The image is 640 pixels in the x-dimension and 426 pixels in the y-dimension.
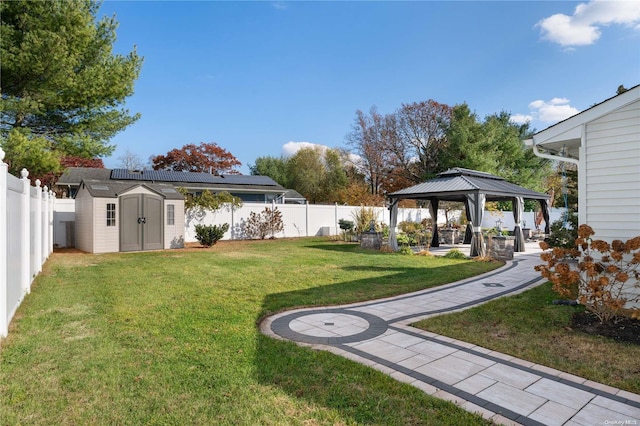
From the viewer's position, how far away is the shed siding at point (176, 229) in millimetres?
13188

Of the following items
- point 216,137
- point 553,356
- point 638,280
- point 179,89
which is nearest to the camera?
point 553,356

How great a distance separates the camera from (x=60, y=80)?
959 centimetres

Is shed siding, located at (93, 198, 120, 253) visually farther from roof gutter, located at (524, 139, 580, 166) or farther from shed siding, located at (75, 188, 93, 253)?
roof gutter, located at (524, 139, 580, 166)

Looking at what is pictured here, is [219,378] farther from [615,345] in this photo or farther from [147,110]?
[147,110]

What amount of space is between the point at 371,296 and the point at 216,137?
35.1 meters

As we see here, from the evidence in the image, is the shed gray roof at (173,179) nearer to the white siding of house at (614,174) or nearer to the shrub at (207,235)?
the shrub at (207,235)

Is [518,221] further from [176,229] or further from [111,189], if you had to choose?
[111,189]

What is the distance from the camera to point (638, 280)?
4391mm

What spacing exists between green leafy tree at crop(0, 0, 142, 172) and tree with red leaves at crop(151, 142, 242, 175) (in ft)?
82.7

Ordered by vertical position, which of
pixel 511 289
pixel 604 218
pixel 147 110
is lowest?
pixel 511 289

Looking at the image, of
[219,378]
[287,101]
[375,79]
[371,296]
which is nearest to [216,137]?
[287,101]

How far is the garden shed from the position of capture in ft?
38.1

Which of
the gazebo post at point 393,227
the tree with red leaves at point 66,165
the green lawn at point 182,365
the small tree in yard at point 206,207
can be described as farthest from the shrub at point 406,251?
the tree with red leaves at point 66,165

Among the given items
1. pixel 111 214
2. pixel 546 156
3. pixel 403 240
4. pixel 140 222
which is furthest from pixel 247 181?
pixel 546 156
